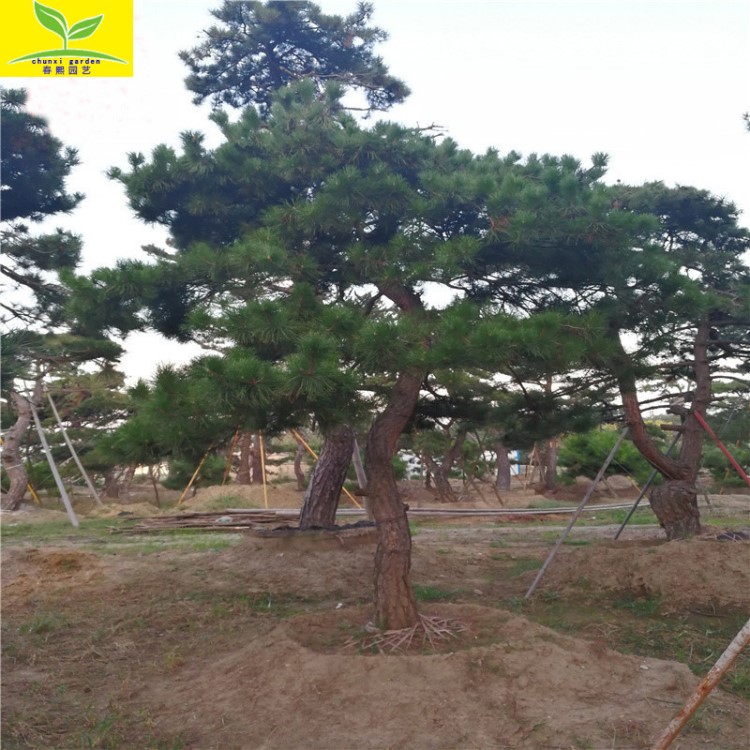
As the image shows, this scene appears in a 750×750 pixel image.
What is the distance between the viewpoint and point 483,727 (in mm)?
4059

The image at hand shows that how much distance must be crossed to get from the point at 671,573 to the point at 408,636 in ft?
10.9

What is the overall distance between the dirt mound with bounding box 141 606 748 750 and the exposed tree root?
201 millimetres

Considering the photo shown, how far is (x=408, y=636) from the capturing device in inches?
209

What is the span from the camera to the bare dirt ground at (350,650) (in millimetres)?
4105

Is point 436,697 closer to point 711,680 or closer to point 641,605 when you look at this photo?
point 711,680

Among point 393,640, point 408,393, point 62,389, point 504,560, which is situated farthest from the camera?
point 62,389

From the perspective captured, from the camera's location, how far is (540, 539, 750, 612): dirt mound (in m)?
6.90

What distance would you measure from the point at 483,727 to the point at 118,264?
14.2 feet

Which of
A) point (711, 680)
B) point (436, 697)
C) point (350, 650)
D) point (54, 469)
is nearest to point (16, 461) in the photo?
point (54, 469)

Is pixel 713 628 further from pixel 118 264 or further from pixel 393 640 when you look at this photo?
pixel 118 264

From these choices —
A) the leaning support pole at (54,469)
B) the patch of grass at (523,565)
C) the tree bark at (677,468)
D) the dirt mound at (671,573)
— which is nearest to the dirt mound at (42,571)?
the leaning support pole at (54,469)

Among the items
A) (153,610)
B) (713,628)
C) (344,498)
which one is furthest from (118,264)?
(344,498)

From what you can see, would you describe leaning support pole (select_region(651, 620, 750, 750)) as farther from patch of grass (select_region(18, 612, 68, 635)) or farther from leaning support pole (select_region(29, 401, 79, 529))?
leaning support pole (select_region(29, 401, 79, 529))

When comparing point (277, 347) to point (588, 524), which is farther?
point (588, 524)
